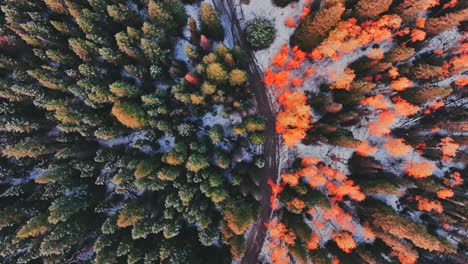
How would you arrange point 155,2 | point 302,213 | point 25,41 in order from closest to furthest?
point 155,2 → point 25,41 → point 302,213

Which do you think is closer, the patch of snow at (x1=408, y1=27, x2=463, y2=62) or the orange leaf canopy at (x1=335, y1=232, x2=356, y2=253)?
the orange leaf canopy at (x1=335, y1=232, x2=356, y2=253)

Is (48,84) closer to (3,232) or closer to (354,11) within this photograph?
(3,232)

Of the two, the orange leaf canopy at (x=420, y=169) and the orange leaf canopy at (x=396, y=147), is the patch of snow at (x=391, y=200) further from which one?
the orange leaf canopy at (x=396, y=147)

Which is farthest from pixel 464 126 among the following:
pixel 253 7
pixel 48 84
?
pixel 48 84

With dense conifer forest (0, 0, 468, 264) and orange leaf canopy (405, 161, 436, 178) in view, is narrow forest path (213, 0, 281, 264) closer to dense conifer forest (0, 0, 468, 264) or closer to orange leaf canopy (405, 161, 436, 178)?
dense conifer forest (0, 0, 468, 264)

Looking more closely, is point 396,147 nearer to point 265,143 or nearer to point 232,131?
point 265,143

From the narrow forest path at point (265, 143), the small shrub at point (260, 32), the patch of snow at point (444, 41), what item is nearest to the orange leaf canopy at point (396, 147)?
the patch of snow at point (444, 41)

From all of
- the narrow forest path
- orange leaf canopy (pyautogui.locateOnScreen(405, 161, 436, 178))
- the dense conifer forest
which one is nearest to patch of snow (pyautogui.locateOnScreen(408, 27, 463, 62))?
the dense conifer forest
